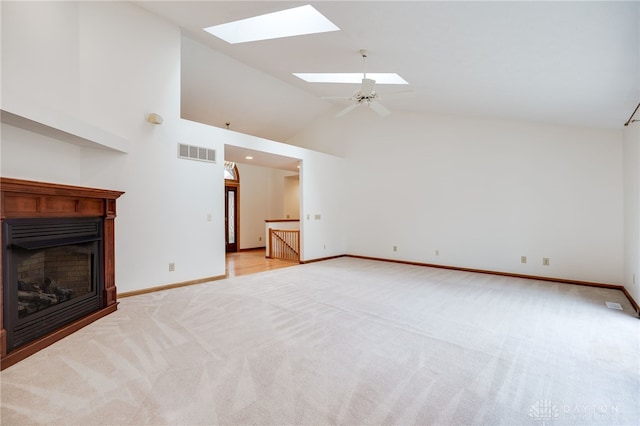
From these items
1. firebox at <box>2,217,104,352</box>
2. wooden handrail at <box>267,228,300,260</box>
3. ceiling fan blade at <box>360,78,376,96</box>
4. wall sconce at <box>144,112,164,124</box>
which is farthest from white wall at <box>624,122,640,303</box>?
firebox at <box>2,217,104,352</box>

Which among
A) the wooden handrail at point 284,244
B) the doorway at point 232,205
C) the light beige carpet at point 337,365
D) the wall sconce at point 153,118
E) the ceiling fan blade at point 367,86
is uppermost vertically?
the ceiling fan blade at point 367,86

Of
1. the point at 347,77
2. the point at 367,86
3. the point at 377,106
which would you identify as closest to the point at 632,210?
the point at 377,106

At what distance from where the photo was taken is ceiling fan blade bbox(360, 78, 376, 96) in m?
3.91

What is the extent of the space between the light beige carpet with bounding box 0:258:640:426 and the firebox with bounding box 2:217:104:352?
0.26 m

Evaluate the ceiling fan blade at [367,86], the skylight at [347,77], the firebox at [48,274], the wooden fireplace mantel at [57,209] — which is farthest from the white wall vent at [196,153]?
the ceiling fan blade at [367,86]

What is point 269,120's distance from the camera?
807 cm

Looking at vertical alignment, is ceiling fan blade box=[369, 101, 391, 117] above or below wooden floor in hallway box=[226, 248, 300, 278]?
above

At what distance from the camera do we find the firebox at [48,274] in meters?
2.40

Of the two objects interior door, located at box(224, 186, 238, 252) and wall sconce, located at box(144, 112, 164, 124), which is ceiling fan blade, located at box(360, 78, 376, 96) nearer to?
wall sconce, located at box(144, 112, 164, 124)

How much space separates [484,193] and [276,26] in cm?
484

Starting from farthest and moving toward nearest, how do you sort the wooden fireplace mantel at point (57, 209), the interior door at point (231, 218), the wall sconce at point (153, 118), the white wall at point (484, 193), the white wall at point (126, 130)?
the interior door at point (231, 218), the white wall at point (484, 193), the wall sconce at point (153, 118), the white wall at point (126, 130), the wooden fireplace mantel at point (57, 209)

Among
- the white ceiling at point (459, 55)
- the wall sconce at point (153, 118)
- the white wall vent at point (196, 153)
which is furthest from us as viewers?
the white wall vent at point (196, 153)

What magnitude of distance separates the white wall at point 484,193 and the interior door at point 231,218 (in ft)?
11.9

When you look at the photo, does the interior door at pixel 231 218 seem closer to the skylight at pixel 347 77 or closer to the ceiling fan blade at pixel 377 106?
the skylight at pixel 347 77
